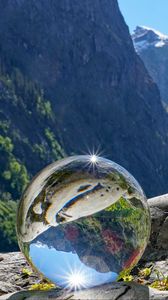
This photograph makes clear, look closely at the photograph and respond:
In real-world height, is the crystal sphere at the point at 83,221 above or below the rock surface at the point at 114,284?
above

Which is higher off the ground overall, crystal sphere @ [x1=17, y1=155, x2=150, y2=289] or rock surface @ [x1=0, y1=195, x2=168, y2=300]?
crystal sphere @ [x1=17, y1=155, x2=150, y2=289]

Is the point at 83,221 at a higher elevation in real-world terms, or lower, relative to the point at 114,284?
higher

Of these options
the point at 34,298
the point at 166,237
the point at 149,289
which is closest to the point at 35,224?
the point at 34,298

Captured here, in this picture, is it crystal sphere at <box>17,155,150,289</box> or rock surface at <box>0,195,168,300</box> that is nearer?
rock surface at <box>0,195,168,300</box>

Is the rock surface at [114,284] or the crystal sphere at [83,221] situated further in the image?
the crystal sphere at [83,221]
